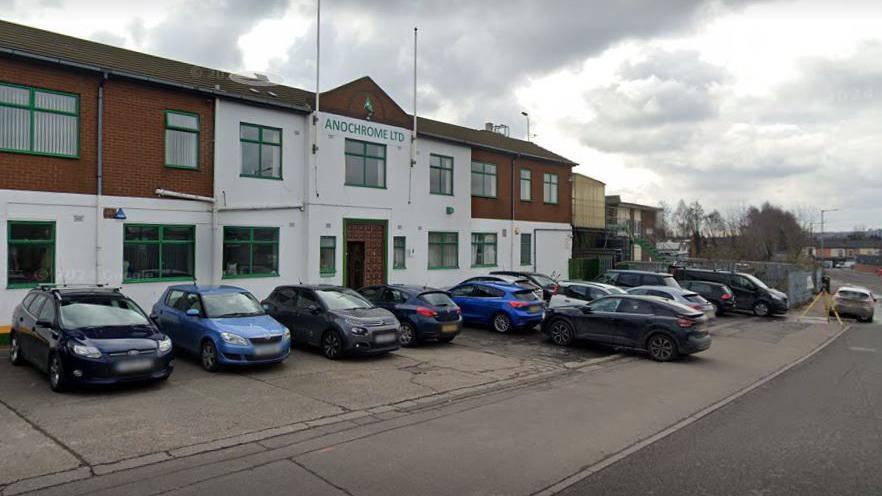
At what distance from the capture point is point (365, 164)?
20781 millimetres

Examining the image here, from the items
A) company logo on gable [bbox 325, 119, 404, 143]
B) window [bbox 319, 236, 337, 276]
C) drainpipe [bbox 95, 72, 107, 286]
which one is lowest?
window [bbox 319, 236, 337, 276]

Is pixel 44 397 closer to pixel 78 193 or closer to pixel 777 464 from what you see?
pixel 78 193

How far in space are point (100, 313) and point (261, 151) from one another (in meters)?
9.13

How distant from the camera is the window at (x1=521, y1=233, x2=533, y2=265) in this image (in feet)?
94.2

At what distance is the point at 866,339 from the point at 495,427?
18751 millimetres

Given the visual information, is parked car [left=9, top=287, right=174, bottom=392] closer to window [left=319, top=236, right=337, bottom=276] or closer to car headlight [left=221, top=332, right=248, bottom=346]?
car headlight [left=221, top=332, right=248, bottom=346]

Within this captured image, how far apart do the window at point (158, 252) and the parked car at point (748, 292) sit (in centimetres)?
2134

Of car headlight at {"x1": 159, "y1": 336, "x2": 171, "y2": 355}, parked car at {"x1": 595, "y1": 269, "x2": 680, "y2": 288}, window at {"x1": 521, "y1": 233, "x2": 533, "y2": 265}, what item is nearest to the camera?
car headlight at {"x1": 159, "y1": 336, "x2": 171, "y2": 355}

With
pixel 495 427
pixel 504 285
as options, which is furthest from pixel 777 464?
pixel 504 285

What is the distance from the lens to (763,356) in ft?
51.2

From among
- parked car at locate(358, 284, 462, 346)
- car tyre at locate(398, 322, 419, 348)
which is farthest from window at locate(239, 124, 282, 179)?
car tyre at locate(398, 322, 419, 348)

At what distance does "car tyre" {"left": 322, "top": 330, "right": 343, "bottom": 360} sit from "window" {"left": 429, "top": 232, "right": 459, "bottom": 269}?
37.1ft

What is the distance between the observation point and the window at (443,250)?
931 inches

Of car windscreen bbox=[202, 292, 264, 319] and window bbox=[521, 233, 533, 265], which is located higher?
window bbox=[521, 233, 533, 265]
